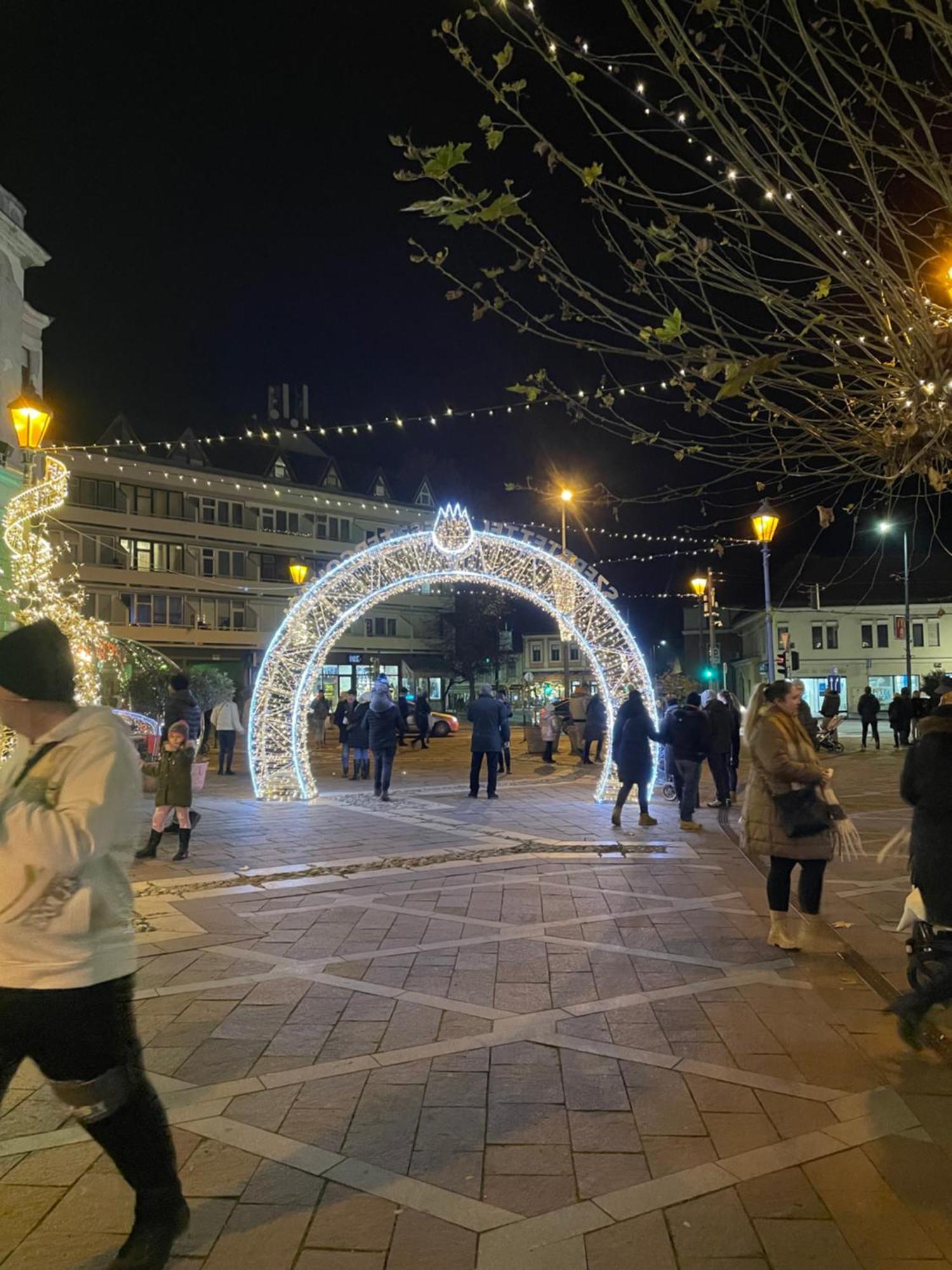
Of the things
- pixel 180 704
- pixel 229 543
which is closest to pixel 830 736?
pixel 180 704

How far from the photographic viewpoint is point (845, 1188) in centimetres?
315

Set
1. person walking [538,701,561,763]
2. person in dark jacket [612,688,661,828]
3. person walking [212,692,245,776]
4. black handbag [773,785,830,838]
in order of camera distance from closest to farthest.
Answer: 1. black handbag [773,785,830,838]
2. person in dark jacket [612,688,661,828]
3. person walking [212,692,245,776]
4. person walking [538,701,561,763]

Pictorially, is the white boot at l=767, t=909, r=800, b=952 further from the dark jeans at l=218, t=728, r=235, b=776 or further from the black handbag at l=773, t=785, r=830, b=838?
the dark jeans at l=218, t=728, r=235, b=776

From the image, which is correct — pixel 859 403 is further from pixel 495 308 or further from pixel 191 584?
pixel 191 584

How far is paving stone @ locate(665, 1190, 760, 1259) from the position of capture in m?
2.80

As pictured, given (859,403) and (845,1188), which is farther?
(859,403)

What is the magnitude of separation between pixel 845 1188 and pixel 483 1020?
2001mm

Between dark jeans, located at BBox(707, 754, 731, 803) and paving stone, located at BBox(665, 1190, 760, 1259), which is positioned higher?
dark jeans, located at BBox(707, 754, 731, 803)

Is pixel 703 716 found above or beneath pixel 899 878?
above

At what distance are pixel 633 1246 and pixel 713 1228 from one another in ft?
0.92

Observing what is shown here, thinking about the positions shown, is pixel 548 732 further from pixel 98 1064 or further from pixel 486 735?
pixel 98 1064

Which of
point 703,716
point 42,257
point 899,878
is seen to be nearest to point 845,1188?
point 899,878

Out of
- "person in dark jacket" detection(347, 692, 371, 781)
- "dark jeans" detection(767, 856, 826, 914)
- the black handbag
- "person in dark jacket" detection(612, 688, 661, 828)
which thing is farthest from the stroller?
Answer: the black handbag

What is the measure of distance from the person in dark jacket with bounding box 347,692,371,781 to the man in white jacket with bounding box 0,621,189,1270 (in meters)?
13.7
